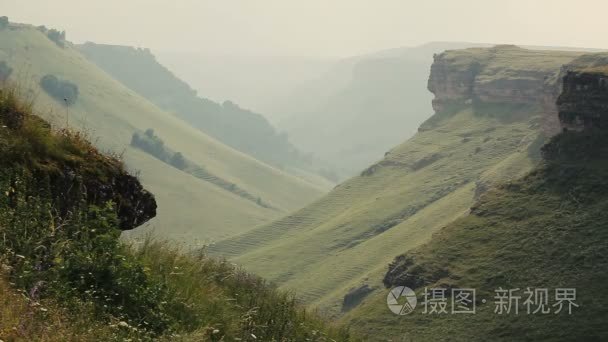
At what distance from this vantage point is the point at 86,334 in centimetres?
848

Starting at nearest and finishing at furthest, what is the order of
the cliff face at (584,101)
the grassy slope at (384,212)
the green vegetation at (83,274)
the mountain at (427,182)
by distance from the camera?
1. the green vegetation at (83,274)
2. the cliff face at (584,101)
3. the grassy slope at (384,212)
4. the mountain at (427,182)

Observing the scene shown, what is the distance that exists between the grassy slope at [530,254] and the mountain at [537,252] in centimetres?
7

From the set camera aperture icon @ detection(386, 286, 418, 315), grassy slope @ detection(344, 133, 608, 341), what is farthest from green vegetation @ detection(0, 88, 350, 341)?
camera aperture icon @ detection(386, 286, 418, 315)

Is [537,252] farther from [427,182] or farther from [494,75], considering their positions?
[494,75]

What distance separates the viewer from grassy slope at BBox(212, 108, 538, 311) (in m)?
114

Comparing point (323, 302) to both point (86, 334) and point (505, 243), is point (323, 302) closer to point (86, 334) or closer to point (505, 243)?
point (505, 243)

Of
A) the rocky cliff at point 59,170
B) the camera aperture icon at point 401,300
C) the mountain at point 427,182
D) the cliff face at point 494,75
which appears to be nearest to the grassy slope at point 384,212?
the mountain at point 427,182

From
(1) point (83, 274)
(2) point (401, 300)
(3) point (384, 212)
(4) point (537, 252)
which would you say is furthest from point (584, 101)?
(3) point (384, 212)

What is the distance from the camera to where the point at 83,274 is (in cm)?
968

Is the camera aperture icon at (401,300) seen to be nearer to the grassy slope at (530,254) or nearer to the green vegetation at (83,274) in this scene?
the grassy slope at (530,254)

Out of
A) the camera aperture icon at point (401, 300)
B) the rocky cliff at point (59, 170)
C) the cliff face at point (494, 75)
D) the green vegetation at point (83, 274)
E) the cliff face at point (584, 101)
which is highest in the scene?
the cliff face at point (494, 75)

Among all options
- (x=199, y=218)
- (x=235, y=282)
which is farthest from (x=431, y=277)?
(x=199, y=218)

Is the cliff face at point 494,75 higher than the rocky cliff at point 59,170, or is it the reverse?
the cliff face at point 494,75

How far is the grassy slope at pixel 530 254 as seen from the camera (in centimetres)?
4362
